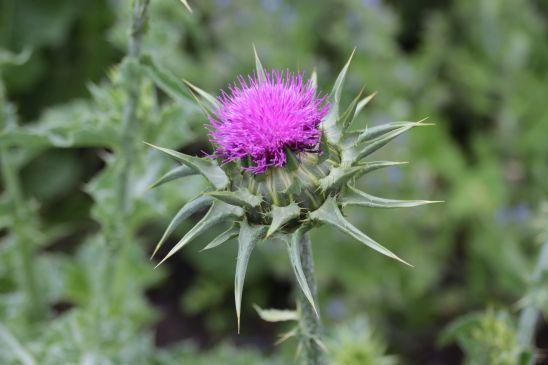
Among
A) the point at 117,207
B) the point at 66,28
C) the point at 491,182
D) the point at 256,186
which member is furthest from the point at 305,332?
the point at 66,28

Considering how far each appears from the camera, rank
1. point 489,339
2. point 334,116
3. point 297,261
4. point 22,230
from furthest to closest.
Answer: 1. point 22,230
2. point 489,339
3. point 334,116
4. point 297,261

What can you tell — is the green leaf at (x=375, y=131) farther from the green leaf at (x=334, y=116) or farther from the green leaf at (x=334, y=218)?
the green leaf at (x=334, y=218)

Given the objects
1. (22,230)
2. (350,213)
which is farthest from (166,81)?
(350,213)

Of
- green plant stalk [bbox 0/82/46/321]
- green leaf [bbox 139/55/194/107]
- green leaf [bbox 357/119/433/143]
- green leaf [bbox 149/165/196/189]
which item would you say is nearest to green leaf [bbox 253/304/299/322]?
green leaf [bbox 149/165/196/189]

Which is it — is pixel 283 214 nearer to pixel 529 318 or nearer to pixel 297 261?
pixel 297 261

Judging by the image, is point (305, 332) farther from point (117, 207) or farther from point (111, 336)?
point (111, 336)
